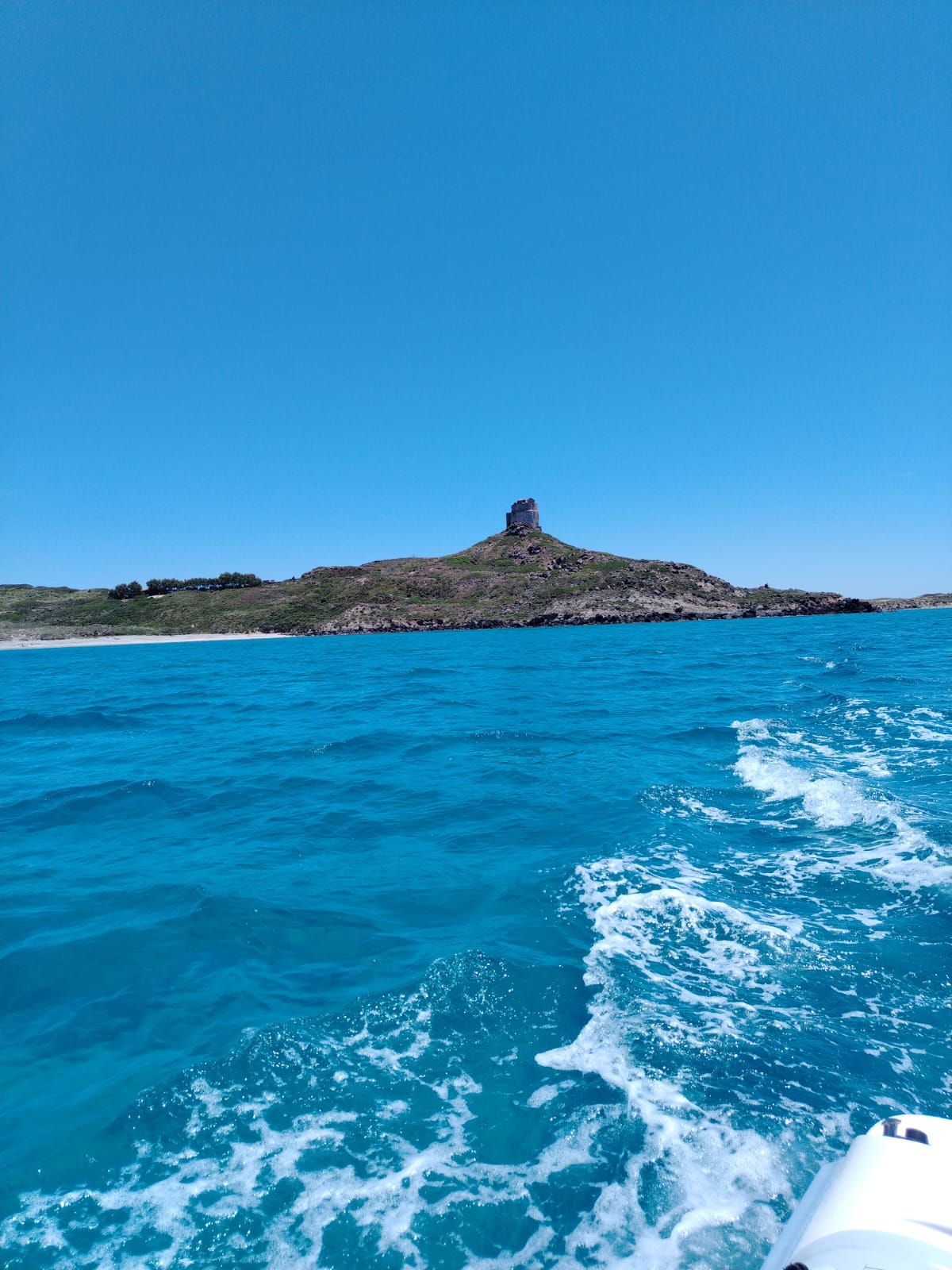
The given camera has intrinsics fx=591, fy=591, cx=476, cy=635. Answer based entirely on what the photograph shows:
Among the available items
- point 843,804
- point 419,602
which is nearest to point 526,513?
point 419,602

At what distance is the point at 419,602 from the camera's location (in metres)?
109

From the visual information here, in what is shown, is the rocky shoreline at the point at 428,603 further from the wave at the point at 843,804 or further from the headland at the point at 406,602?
the wave at the point at 843,804

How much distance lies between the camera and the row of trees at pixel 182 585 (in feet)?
359

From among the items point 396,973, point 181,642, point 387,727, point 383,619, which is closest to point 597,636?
point 383,619

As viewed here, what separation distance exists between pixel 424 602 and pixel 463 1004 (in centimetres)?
10358

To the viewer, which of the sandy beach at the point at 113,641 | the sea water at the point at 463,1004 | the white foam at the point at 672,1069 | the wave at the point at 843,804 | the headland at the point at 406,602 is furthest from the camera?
the headland at the point at 406,602

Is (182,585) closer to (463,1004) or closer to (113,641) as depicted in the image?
(113,641)

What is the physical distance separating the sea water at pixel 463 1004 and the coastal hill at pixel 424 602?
83079 mm

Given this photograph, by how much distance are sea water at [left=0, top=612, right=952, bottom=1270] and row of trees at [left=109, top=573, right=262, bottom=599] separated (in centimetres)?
11148

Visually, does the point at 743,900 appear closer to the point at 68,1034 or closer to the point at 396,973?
the point at 396,973

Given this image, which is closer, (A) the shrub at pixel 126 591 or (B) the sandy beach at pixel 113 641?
(B) the sandy beach at pixel 113 641

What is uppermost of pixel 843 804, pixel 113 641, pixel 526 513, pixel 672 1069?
pixel 526 513

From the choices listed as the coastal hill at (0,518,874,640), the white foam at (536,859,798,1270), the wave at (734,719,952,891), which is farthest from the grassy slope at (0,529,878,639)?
the white foam at (536,859,798,1270)

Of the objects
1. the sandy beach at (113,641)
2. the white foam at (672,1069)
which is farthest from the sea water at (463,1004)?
the sandy beach at (113,641)
